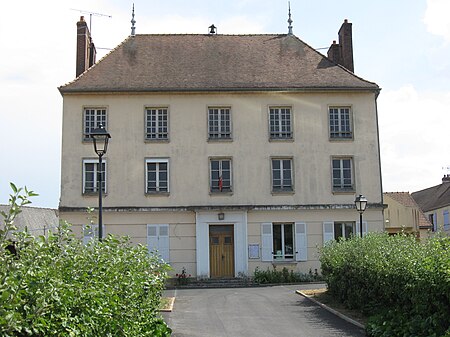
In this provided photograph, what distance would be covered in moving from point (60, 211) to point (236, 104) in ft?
32.1

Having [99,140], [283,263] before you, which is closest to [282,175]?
[283,263]

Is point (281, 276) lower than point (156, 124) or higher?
lower

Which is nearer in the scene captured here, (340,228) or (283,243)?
(283,243)

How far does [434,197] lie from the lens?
189 ft

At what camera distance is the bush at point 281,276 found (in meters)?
26.6

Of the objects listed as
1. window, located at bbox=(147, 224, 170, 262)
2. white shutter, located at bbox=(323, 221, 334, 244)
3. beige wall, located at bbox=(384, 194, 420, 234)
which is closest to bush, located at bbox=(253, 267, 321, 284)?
white shutter, located at bbox=(323, 221, 334, 244)

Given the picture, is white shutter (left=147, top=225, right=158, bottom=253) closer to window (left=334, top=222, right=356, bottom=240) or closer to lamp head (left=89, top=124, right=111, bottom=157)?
window (left=334, top=222, right=356, bottom=240)

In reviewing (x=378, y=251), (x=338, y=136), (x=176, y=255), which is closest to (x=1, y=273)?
(x=378, y=251)

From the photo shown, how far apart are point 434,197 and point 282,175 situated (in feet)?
112

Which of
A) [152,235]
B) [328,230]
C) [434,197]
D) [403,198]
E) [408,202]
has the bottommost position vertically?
[152,235]

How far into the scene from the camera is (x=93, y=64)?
3144 centimetres

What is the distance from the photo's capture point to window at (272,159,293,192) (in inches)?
1116

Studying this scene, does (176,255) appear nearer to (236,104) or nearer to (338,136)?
(236,104)

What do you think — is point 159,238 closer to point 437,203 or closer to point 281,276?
point 281,276
